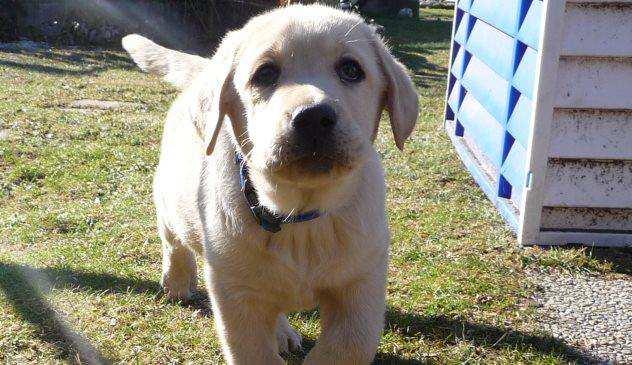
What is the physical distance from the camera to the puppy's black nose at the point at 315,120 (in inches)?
93.1

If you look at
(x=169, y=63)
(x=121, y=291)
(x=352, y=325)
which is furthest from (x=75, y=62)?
(x=352, y=325)

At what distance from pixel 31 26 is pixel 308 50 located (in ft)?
41.9

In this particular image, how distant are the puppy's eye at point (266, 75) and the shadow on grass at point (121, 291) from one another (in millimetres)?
1360

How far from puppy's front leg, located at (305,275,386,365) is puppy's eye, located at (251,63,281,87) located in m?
0.81

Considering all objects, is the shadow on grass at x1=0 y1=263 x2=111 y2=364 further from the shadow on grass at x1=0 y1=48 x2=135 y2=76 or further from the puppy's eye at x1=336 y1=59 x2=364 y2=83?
the shadow on grass at x1=0 y1=48 x2=135 y2=76

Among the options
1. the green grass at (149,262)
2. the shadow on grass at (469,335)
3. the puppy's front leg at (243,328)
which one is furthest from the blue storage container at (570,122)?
the puppy's front leg at (243,328)

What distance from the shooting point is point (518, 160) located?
487 centimetres

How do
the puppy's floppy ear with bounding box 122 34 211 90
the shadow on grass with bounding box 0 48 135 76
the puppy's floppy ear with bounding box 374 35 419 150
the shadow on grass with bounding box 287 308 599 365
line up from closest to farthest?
1. the puppy's floppy ear with bounding box 374 35 419 150
2. the shadow on grass with bounding box 287 308 599 365
3. the puppy's floppy ear with bounding box 122 34 211 90
4. the shadow on grass with bounding box 0 48 135 76

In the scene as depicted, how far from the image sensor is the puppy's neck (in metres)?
2.74

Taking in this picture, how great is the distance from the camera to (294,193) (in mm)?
2764

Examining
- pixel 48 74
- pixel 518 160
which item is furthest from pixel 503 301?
pixel 48 74

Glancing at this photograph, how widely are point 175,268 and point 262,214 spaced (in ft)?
4.05

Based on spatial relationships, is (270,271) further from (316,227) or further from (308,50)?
(308,50)

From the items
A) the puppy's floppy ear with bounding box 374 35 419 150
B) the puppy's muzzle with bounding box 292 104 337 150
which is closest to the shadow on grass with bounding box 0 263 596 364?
the puppy's floppy ear with bounding box 374 35 419 150
